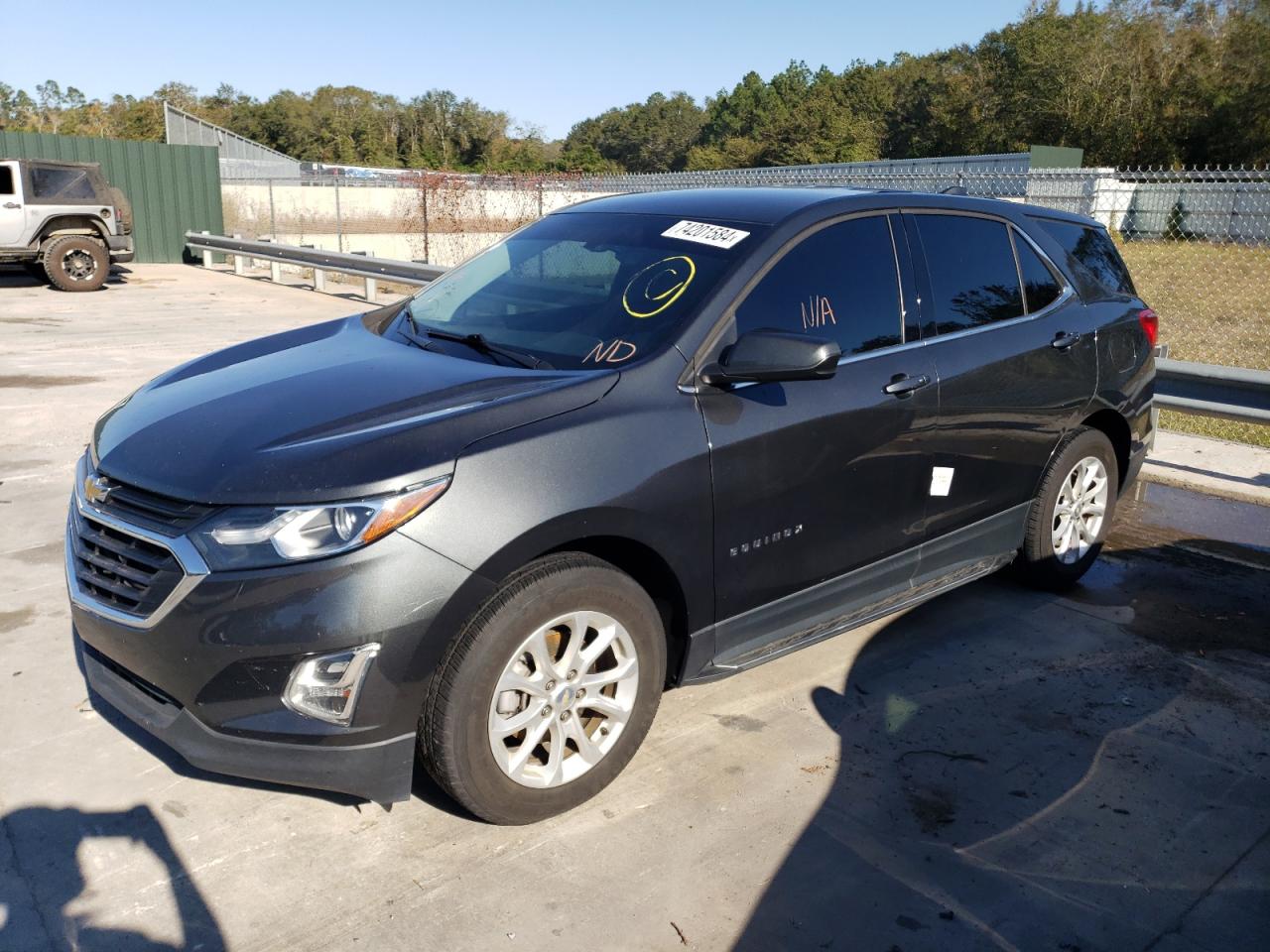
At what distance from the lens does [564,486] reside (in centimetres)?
300

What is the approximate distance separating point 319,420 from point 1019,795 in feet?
8.23

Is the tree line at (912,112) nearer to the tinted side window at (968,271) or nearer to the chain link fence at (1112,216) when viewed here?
the chain link fence at (1112,216)

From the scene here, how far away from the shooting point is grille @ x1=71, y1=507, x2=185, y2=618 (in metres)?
2.87

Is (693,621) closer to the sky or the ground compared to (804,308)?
closer to the ground

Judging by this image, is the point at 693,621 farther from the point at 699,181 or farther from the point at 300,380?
the point at 699,181

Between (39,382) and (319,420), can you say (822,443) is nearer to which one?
(319,420)

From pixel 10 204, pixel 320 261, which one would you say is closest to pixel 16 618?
pixel 320 261

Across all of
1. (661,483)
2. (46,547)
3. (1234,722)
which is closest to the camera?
(661,483)

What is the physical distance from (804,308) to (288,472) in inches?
74.6

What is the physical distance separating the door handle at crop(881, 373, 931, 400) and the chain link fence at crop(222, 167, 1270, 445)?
3.84m

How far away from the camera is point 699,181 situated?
53.2 ft

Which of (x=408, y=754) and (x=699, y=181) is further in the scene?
(x=699, y=181)

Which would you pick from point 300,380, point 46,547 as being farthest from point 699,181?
point 300,380

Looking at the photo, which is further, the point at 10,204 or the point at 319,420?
the point at 10,204
